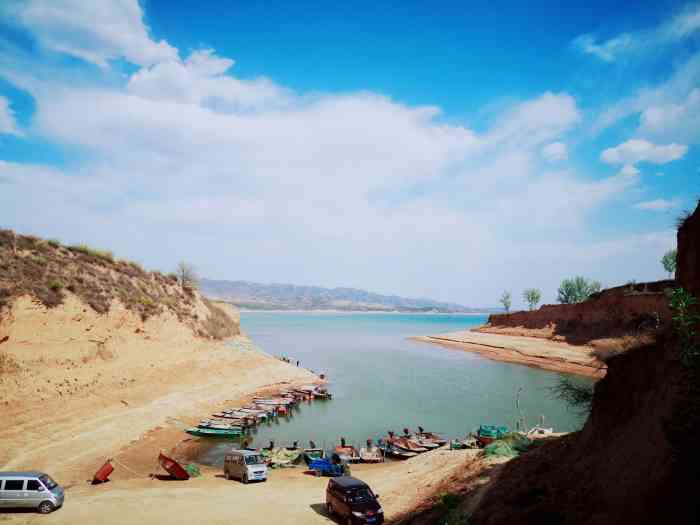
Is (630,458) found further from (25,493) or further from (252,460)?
(25,493)

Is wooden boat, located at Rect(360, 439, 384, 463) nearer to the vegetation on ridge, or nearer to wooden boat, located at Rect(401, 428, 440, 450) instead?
wooden boat, located at Rect(401, 428, 440, 450)

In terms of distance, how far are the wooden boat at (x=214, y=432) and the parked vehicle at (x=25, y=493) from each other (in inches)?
693

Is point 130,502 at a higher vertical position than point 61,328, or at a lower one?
lower

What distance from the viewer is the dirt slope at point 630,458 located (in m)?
7.86

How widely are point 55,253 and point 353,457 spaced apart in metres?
35.5

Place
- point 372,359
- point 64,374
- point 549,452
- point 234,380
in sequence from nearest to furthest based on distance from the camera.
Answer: point 549,452 → point 64,374 → point 234,380 → point 372,359

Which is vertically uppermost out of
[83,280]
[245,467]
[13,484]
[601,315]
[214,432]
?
[83,280]

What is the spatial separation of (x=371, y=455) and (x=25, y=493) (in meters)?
20.2

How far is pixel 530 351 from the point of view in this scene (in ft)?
265

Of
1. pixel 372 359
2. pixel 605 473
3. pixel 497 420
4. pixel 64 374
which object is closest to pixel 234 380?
pixel 64 374

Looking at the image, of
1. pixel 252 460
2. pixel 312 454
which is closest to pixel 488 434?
pixel 312 454

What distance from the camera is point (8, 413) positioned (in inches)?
1061

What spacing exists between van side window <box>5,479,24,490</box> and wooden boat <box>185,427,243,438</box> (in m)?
17.9

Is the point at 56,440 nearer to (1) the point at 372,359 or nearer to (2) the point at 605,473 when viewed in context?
(2) the point at 605,473
